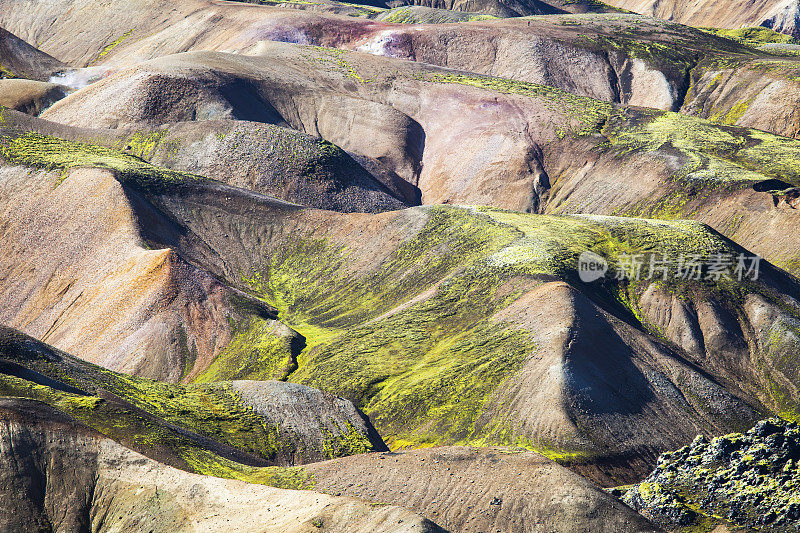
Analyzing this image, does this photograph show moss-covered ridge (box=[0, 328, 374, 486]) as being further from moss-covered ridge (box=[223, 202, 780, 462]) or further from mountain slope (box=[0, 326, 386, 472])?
moss-covered ridge (box=[223, 202, 780, 462])

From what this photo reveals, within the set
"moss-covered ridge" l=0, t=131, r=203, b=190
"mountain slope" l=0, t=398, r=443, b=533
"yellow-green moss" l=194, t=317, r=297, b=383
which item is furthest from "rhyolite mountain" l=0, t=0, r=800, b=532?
"moss-covered ridge" l=0, t=131, r=203, b=190

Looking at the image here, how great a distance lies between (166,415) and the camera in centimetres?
4384

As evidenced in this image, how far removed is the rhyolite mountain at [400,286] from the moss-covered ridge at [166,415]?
0.63ft

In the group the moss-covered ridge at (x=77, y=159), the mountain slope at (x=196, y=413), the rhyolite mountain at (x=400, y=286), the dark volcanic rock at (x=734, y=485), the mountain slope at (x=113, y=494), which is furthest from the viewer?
the moss-covered ridge at (x=77, y=159)

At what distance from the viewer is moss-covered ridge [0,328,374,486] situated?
36312 millimetres

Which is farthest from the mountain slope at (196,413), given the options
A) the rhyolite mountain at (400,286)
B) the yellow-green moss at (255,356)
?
the yellow-green moss at (255,356)

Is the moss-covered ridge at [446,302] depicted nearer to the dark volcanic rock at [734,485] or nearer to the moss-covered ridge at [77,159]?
the dark volcanic rock at [734,485]

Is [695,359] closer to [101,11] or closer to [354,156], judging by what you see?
[354,156]

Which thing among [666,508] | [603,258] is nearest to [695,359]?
[603,258]

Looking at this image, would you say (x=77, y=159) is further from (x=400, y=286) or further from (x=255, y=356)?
(x=400, y=286)

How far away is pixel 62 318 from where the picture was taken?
66625 mm

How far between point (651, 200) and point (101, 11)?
353 ft

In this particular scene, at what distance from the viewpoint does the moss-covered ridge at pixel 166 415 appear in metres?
36.3

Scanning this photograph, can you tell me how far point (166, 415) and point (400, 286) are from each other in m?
27.8
